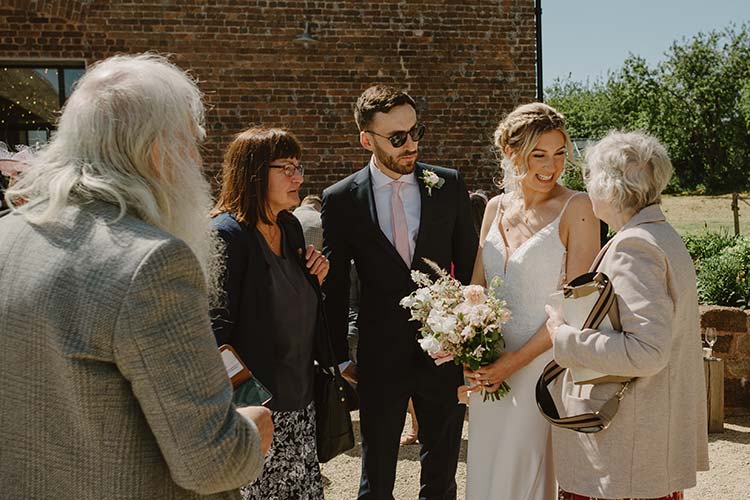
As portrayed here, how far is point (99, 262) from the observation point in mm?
1638

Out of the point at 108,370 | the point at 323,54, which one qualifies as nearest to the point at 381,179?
the point at 108,370

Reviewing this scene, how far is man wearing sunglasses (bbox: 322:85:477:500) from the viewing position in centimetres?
391

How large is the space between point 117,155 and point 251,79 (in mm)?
8280

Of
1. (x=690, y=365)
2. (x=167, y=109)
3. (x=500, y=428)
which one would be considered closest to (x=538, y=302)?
(x=500, y=428)

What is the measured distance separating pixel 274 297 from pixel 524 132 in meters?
1.36

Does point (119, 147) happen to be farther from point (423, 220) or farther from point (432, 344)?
point (423, 220)

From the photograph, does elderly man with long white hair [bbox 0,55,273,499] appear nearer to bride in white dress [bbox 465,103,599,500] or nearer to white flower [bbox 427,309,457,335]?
white flower [bbox 427,309,457,335]

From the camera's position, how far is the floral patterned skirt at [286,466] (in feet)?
10.9

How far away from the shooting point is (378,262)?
154 inches

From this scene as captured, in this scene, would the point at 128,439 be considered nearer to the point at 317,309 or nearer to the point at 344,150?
the point at 317,309

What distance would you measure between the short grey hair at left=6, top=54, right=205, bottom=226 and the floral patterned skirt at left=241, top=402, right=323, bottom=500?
173cm

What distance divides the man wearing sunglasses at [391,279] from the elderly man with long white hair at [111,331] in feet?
6.97

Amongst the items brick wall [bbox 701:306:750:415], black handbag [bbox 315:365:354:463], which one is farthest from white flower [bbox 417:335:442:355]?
brick wall [bbox 701:306:750:415]

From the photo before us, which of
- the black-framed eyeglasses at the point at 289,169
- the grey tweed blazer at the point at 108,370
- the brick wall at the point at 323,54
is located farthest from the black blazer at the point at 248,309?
the brick wall at the point at 323,54
